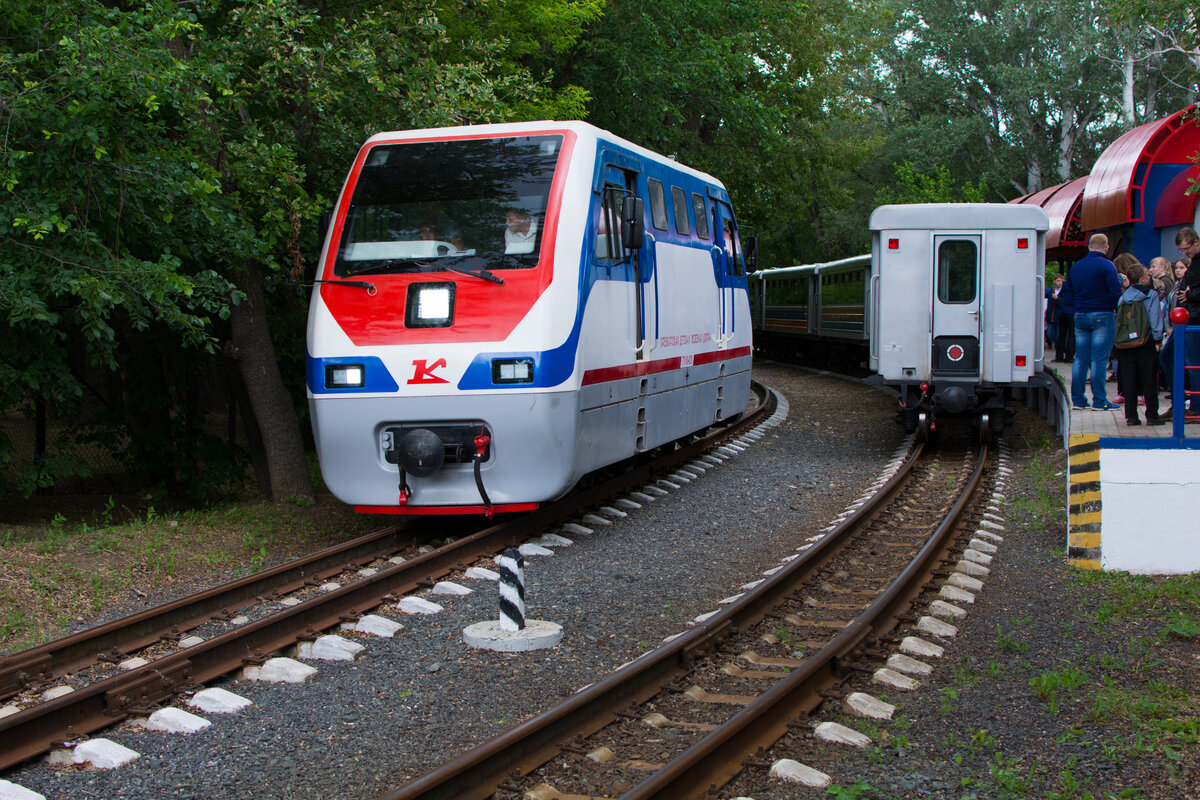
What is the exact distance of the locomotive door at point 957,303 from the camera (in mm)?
14539

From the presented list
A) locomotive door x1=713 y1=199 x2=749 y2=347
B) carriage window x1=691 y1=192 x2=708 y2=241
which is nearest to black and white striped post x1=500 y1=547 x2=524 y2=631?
carriage window x1=691 y1=192 x2=708 y2=241

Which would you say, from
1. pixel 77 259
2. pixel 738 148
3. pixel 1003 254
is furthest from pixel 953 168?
pixel 77 259

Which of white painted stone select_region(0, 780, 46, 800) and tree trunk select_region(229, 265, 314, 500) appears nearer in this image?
white painted stone select_region(0, 780, 46, 800)

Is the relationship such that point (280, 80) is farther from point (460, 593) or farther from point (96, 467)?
point (96, 467)

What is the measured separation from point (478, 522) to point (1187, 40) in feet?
28.3

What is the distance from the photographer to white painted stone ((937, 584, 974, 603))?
7.60m

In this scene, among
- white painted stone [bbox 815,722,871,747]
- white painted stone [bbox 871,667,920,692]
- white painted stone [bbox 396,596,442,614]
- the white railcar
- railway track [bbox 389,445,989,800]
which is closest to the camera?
railway track [bbox 389,445,989,800]

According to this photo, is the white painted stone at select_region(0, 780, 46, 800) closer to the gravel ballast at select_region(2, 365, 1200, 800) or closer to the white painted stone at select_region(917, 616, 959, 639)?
the gravel ballast at select_region(2, 365, 1200, 800)

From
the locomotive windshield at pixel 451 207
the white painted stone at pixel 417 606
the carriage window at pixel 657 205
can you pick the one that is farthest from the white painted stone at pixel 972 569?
the carriage window at pixel 657 205

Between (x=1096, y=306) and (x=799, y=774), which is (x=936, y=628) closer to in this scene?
(x=799, y=774)

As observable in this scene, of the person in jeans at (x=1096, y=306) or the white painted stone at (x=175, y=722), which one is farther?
the person in jeans at (x=1096, y=306)

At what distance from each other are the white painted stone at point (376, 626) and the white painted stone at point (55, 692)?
1561 mm

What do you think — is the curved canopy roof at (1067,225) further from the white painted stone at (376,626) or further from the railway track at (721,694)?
the white painted stone at (376,626)

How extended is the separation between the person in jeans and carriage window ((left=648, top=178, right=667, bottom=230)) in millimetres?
4154
